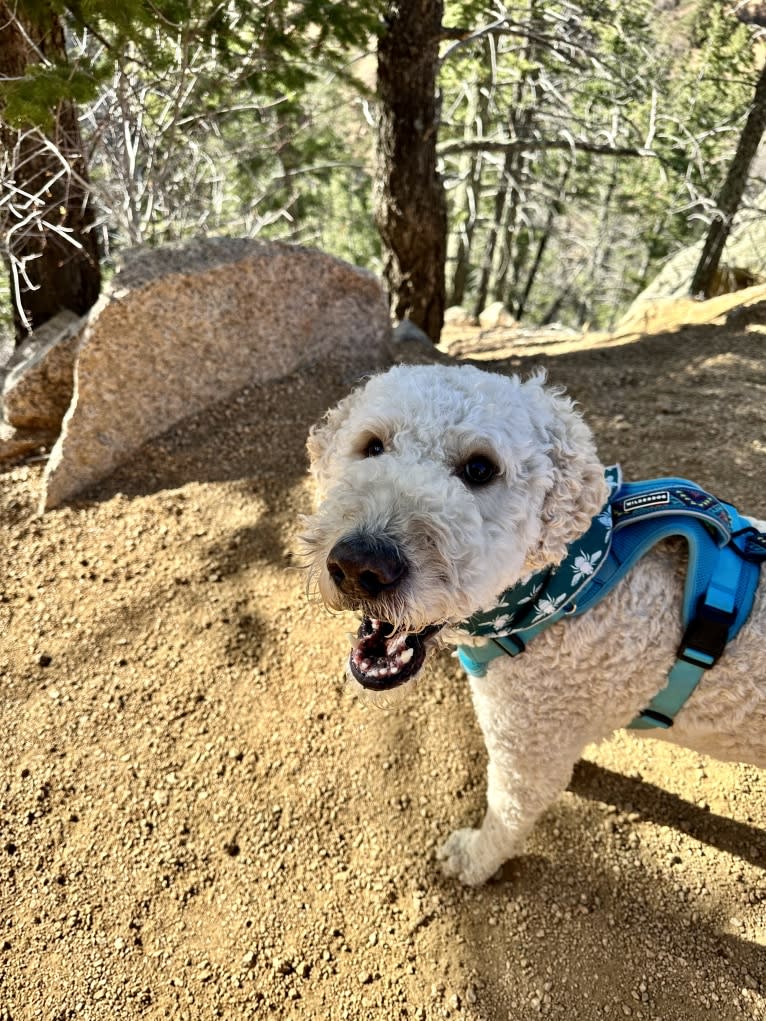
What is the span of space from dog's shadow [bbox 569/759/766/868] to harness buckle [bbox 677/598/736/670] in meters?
1.05

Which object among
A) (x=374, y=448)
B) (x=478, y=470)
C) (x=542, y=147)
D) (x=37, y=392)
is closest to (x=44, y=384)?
(x=37, y=392)

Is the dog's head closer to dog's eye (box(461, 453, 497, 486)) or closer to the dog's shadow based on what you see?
dog's eye (box(461, 453, 497, 486))

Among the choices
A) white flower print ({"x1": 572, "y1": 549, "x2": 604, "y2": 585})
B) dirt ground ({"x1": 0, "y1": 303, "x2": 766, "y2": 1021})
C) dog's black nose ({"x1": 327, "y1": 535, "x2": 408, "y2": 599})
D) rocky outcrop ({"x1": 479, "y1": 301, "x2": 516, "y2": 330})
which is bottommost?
rocky outcrop ({"x1": 479, "y1": 301, "x2": 516, "y2": 330})

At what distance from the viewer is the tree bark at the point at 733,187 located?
23.0 ft

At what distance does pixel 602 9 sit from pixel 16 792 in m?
8.22

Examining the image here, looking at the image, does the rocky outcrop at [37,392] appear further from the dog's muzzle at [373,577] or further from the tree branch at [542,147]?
the tree branch at [542,147]

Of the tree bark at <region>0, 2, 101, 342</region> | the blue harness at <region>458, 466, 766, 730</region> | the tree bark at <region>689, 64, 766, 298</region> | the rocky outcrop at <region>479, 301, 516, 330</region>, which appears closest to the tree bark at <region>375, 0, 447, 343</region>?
the tree bark at <region>0, 2, 101, 342</region>

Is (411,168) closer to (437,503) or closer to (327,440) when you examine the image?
(327,440)

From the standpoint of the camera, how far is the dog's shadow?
2.38 metres

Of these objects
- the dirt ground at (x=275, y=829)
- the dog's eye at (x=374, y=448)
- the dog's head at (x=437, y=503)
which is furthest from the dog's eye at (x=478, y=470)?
the dirt ground at (x=275, y=829)

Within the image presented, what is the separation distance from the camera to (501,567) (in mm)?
1589

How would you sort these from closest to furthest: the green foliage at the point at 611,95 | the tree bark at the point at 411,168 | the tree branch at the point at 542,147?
the tree bark at the point at 411,168, the tree branch at the point at 542,147, the green foliage at the point at 611,95

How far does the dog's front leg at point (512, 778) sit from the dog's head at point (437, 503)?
550 mm

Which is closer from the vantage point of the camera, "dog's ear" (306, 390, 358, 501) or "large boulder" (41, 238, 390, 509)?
"dog's ear" (306, 390, 358, 501)
